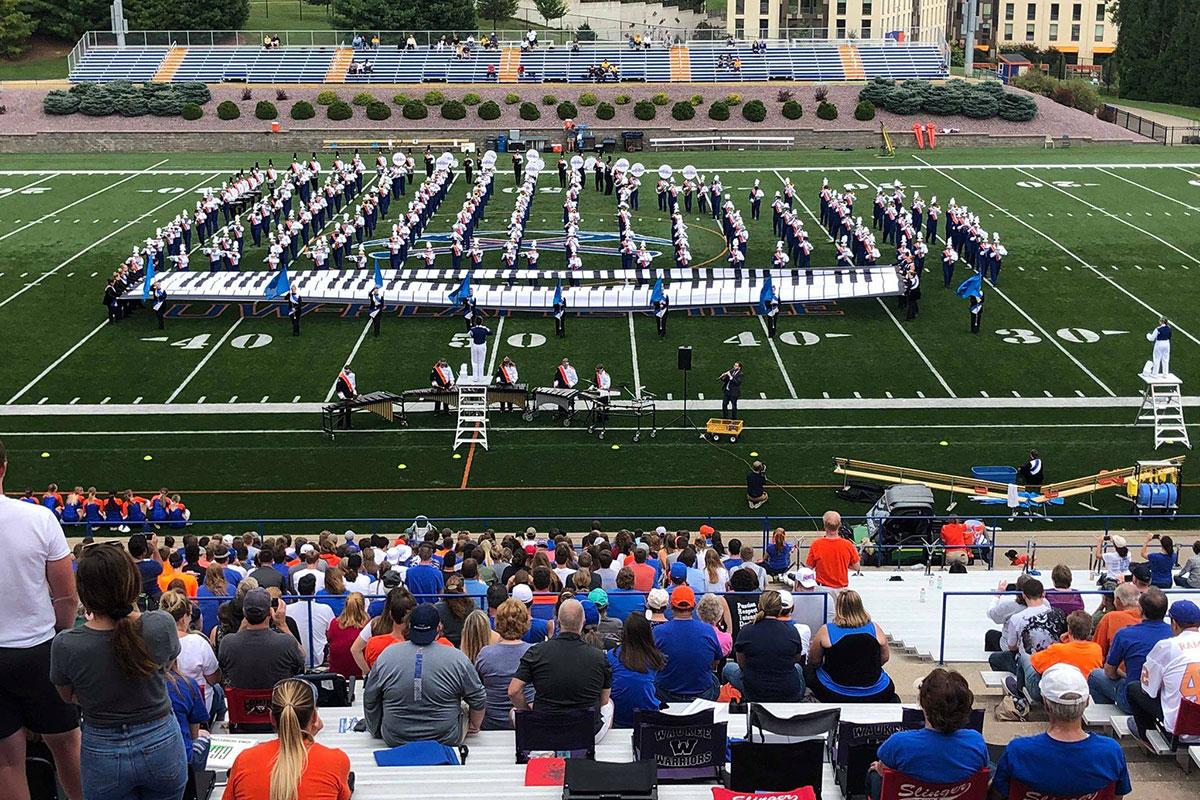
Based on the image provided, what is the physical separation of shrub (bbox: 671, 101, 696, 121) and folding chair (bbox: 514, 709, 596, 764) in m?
48.0

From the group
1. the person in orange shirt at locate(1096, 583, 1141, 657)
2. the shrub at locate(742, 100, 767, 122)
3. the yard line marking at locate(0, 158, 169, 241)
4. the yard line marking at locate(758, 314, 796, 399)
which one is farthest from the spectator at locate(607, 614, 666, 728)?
the shrub at locate(742, 100, 767, 122)

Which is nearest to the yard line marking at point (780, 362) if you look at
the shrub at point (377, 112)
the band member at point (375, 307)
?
the band member at point (375, 307)

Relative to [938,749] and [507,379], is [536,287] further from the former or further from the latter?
[938,749]

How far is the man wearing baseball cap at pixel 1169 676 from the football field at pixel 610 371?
10373 millimetres

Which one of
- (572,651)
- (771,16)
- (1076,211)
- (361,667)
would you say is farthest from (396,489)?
(771,16)

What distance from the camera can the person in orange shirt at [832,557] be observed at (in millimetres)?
11547

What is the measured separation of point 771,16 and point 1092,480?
69810mm

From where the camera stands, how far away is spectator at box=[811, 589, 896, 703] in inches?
323

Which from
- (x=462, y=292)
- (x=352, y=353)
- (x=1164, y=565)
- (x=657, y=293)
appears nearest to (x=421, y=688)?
(x=1164, y=565)

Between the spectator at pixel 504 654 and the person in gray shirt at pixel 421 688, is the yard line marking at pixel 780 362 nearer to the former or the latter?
the spectator at pixel 504 654

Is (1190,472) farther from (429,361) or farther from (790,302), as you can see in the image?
(429,361)

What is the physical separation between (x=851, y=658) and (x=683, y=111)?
47154 millimetres

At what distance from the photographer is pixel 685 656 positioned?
27.2 feet

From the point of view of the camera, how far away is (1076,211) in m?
37.2
